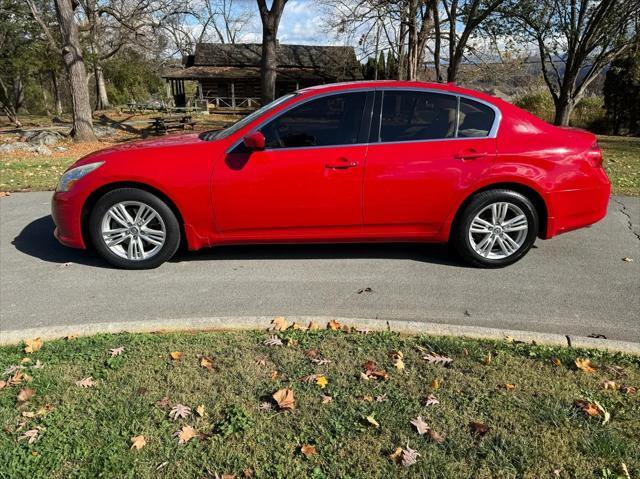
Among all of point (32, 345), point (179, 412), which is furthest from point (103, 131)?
point (179, 412)

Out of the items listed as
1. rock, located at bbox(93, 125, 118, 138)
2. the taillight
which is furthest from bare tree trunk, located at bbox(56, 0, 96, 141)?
the taillight

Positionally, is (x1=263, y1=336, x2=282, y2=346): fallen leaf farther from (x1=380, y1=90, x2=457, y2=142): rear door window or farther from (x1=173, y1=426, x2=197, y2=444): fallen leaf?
(x1=380, y1=90, x2=457, y2=142): rear door window

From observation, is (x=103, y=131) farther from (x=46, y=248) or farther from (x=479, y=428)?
(x=479, y=428)

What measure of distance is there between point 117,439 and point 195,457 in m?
0.43

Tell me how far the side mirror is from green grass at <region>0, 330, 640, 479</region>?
1760 millimetres

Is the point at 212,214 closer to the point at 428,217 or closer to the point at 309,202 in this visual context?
the point at 309,202

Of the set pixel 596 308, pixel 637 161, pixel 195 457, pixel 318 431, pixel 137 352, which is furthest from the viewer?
pixel 637 161

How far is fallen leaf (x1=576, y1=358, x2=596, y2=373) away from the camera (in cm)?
314

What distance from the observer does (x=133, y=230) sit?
15.6ft

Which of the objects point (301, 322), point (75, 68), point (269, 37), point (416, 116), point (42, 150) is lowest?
point (301, 322)

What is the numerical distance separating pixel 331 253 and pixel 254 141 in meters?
1.46

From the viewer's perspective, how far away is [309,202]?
4625mm

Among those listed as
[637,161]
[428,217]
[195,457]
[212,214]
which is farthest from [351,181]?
[637,161]

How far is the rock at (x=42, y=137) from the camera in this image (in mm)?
15323
